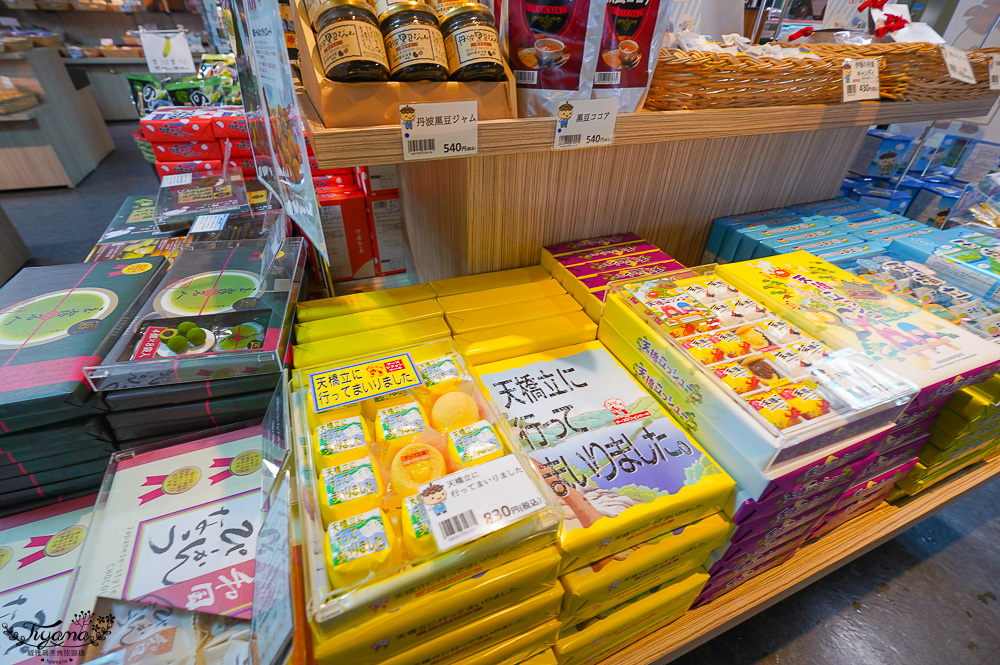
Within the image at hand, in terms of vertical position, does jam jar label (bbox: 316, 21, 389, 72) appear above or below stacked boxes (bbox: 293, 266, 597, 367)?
above

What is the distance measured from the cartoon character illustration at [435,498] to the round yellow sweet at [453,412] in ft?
0.46

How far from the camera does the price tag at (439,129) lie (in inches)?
28.6

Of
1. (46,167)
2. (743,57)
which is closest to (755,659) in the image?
(743,57)

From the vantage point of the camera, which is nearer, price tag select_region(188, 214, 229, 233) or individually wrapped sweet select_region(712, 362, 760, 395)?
individually wrapped sweet select_region(712, 362, 760, 395)

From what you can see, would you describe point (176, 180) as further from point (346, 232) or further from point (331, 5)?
point (331, 5)

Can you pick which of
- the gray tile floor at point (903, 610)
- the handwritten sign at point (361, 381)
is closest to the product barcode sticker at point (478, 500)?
the handwritten sign at point (361, 381)

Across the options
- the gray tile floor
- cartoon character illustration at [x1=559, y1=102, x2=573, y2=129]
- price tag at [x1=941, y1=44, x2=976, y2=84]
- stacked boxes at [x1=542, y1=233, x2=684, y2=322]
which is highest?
price tag at [x1=941, y1=44, x2=976, y2=84]

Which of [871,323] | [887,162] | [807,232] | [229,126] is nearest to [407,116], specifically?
[871,323]

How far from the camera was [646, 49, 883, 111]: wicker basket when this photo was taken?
97 cm

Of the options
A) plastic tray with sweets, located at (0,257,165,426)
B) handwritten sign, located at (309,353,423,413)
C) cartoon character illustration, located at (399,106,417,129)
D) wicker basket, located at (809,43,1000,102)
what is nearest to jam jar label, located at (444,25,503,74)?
cartoon character illustration, located at (399,106,417,129)

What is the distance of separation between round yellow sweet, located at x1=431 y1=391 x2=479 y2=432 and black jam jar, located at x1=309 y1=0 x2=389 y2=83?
0.54 m

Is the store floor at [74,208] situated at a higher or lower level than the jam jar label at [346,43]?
lower

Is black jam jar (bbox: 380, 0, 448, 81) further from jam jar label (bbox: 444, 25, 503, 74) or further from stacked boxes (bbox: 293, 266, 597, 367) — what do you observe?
stacked boxes (bbox: 293, 266, 597, 367)

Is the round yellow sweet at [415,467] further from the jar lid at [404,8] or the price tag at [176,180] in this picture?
the price tag at [176,180]
